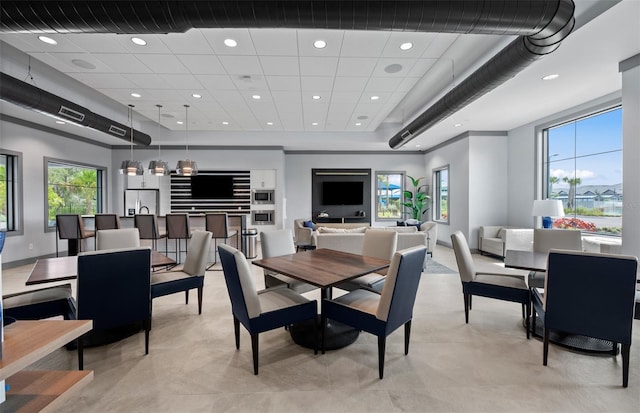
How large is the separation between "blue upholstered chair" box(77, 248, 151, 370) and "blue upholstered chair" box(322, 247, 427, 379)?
1.52 m

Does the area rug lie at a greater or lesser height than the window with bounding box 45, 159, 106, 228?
lesser

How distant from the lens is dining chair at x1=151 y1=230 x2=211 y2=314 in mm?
2954

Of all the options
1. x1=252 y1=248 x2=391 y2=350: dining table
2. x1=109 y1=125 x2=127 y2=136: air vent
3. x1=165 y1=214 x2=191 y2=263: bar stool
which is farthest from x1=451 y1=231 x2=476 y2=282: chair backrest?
x1=109 y1=125 x2=127 y2=136: air vent

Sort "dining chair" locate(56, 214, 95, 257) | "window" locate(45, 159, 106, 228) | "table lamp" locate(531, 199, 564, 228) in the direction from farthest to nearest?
"window" locate(45, 159, 106, 228) < "dining chair" locate(56, 214, 95, 257) < "table lamp" locate(531, 199, 564, 228)

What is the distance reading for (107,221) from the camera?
5242mm

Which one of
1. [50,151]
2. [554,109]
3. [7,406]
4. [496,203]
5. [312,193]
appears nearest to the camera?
[7,406]

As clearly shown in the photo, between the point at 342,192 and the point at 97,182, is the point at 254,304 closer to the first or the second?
the point at 342,192

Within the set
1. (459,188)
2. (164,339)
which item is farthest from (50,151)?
(459,188)

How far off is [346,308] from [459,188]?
6066 millimetres

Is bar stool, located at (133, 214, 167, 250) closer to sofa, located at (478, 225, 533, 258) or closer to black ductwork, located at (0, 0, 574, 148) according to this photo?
black ductwork, located at (0, 0, 574, 148)

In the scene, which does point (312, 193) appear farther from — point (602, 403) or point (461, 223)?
point (602, 403)

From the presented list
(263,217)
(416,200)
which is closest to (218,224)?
(263,217)

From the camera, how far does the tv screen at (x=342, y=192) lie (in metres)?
9.40

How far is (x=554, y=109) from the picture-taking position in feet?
17.1
